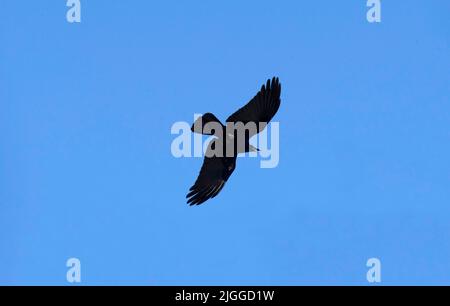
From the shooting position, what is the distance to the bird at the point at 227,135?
1684cm

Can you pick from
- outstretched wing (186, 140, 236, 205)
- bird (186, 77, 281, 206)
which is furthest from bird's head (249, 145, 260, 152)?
outstretched wing (186, 140, 236, 205)

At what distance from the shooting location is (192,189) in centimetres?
1716

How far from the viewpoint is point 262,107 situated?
→ 1691 centimetres

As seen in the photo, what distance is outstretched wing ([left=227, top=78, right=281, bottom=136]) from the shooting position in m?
16.9

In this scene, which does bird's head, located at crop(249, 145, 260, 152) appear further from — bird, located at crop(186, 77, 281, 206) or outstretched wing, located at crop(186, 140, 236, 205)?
outstretched wing, located at crop(186, 140, 236, 205)

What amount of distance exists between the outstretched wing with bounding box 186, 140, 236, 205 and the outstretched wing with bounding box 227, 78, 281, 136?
0.75 meters

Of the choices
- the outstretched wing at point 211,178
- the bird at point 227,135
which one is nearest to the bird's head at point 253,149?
the bird at point 227,135
